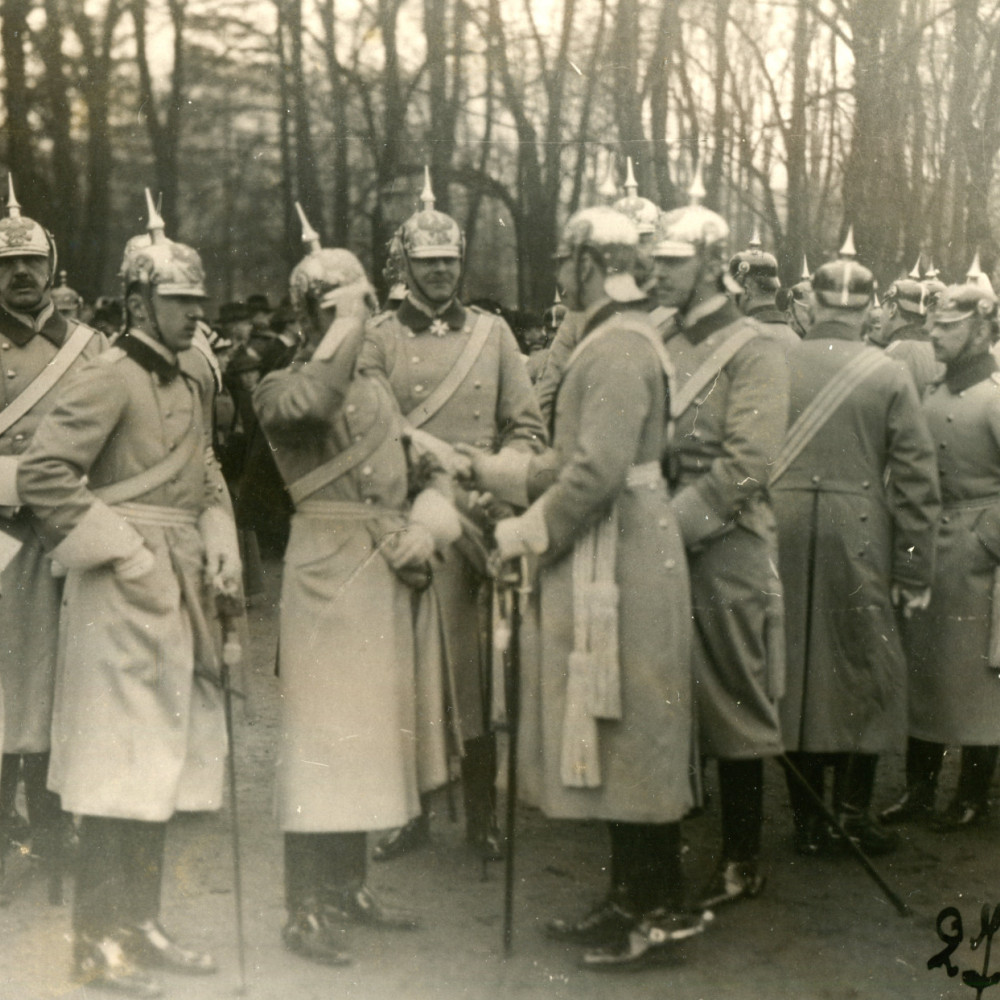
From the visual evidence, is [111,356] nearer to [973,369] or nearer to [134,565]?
[134,565]

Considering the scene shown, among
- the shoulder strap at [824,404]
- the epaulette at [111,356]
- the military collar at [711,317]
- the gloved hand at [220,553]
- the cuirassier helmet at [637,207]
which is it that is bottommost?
the gloved hand at [220,553]

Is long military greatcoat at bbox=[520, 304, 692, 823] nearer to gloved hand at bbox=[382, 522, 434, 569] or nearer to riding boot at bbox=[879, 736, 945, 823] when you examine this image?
gloved hand at bbox=[382, 522, 434, 569]

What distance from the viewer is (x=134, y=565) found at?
3.92 m

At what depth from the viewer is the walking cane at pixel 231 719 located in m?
3.96

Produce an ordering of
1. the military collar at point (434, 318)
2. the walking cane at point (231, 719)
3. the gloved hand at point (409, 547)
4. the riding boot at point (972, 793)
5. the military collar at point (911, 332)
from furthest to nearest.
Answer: the military collar at point (911, 332), the riding boot at point (972, 793), the military collar at point (434, 318), the gloved hand at point (409, 547), the walking cane at point (231, 719)

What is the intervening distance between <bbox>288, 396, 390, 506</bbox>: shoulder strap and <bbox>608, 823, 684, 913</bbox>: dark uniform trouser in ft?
4.50

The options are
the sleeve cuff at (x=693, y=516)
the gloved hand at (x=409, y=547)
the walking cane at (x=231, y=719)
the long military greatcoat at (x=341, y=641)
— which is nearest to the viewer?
the walking cane at (x=231, y=719)

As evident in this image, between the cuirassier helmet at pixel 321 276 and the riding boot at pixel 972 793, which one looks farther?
the riding boot at pixel 972 793

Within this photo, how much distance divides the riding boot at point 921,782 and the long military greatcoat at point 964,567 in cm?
10

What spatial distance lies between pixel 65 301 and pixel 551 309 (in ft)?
9.94

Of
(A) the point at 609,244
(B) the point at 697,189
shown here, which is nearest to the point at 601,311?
(A) the point at 609,244

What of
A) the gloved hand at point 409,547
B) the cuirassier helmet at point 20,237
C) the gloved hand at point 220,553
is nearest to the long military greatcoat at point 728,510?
the gloved hand at point 409,547

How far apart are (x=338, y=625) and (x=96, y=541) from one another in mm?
774

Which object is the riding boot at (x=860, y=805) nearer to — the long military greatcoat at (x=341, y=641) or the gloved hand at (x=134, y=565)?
the long military greatcoat at (x=341, y=641)
